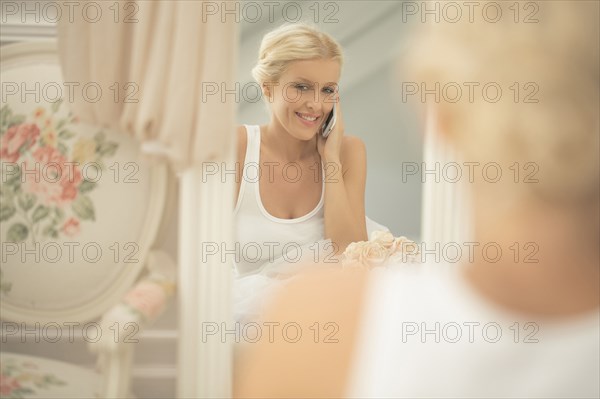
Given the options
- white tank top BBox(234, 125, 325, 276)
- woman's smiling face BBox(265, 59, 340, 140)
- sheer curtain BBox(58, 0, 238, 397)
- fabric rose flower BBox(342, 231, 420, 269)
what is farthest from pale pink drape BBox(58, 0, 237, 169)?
woman's smiling face BBox(265, 59, 340, 140)

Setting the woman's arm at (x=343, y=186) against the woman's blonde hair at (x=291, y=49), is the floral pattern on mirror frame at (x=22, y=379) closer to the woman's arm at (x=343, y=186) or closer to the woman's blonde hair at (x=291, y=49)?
the woman's arm at (x=343, y=186)

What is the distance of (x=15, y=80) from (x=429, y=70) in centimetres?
108

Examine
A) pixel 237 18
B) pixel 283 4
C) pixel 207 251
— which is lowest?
pixel 207 251

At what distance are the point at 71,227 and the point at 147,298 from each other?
11.2 inches

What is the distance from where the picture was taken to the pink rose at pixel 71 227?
126 cm

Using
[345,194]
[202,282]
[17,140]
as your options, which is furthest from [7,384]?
[345,194]

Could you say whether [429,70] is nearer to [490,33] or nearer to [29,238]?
A: [490,33]

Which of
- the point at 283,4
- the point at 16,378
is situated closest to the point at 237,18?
the point at 16,378

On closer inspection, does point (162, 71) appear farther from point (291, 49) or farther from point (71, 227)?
point (291, 49)

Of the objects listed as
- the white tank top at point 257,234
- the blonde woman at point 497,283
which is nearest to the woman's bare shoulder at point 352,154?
the white tank top at point 257,234

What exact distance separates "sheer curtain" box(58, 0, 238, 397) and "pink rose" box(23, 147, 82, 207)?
0.34 feet

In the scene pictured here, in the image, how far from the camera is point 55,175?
4.15ft

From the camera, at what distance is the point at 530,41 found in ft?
1.24

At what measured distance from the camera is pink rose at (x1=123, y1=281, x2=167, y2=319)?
106 cm
